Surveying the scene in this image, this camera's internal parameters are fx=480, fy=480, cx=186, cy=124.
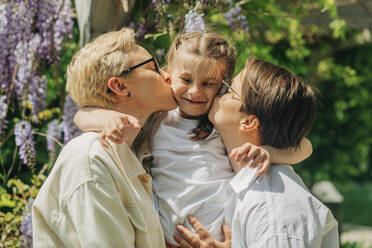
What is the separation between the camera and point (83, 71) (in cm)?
204

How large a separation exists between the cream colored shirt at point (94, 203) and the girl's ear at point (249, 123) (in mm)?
478

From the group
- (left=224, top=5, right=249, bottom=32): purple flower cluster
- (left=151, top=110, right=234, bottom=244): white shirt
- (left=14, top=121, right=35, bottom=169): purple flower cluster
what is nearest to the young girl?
(left=151, top=110, right=234, bottom=244): white shirt

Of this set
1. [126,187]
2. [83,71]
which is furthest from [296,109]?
[83,71]

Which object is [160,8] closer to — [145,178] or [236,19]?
[236,19]

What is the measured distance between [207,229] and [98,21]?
138 centimetres

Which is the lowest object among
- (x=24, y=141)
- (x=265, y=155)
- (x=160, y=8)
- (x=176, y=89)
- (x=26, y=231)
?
(x=26, y=231)

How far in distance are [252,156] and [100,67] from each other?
0.74 metres

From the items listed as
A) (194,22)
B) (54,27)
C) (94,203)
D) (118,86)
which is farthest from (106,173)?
(54,27)

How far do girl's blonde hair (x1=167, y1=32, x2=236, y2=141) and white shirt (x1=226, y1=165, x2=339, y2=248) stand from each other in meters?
0.31

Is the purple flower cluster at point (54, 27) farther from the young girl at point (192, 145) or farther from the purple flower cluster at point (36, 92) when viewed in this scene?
the young girl at point (192, 145)

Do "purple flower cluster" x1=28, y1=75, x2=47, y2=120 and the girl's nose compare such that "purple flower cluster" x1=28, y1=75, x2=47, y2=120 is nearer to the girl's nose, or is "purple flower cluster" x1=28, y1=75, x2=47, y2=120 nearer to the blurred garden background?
the blurred garden background

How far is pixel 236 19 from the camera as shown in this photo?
313cm

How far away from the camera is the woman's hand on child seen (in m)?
2.04

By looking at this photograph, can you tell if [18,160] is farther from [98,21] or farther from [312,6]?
[312,6]
